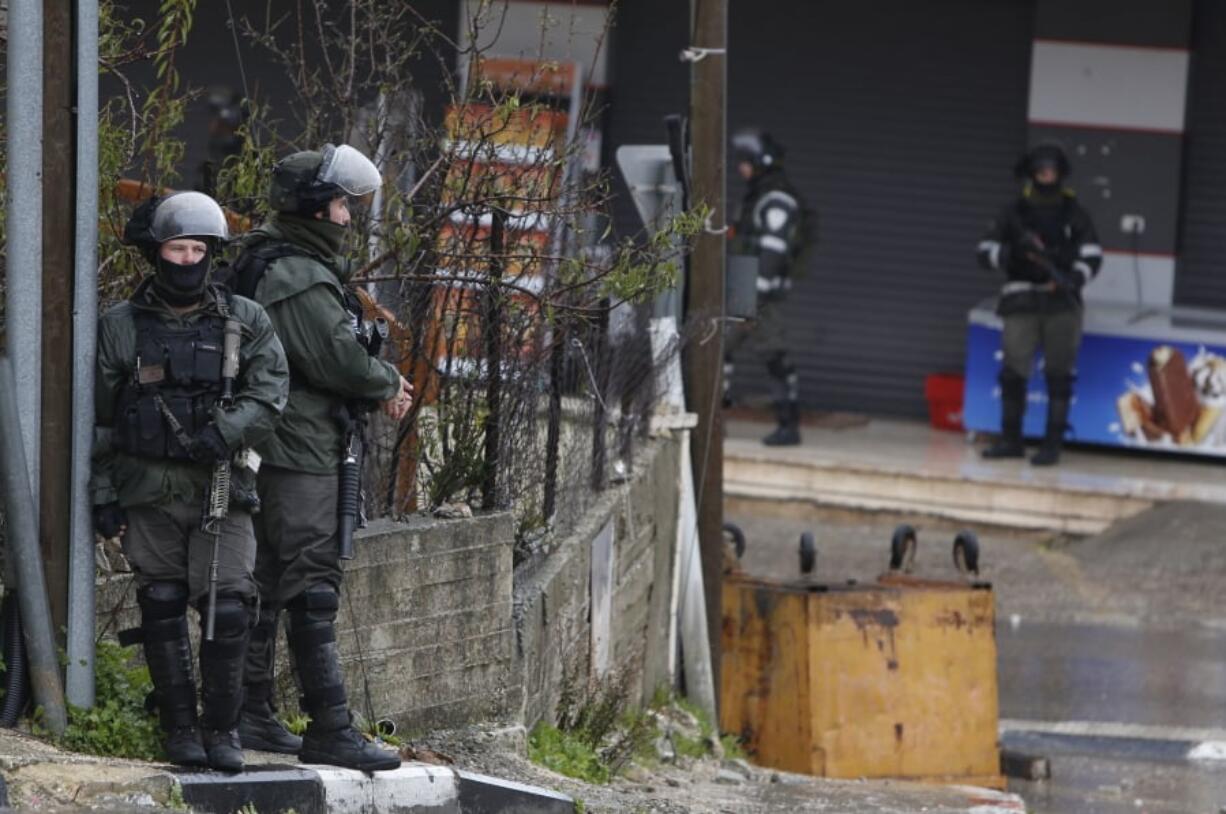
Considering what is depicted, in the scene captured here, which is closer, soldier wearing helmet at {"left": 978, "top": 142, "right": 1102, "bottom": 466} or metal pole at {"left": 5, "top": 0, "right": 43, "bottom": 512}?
metal pole at {"left": 5, "top": 0, "right": 43, "bottom": 512}

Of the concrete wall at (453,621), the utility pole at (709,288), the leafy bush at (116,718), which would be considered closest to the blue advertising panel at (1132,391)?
the utility pole at (709,288)

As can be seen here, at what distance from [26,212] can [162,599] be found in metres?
1.02

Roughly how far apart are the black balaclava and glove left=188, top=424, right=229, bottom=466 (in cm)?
33

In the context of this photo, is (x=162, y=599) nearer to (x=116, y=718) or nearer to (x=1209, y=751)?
(x=116, y=718)

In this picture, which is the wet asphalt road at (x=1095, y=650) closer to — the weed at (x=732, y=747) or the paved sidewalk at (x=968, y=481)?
the paved sidewalk at (x=968, y=481)

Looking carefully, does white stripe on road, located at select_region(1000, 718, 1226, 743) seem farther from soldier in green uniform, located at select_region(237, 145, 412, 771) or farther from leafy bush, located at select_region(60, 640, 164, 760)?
leafy bush, located at select_region(60, 640, 164, 760)

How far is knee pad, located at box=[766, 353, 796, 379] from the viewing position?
15.8 meters

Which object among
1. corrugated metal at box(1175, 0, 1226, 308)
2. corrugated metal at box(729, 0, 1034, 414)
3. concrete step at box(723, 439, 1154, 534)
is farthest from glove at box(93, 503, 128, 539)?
corrugated metal at box(1175, 0, 1226, 308)

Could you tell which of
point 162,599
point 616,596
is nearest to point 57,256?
point 162,599

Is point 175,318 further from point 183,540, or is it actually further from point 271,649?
point 271,649

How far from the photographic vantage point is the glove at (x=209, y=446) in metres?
5.21

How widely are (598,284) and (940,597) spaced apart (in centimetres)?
272

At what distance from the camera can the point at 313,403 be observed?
223 inches

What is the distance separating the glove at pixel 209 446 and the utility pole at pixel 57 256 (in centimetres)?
41
